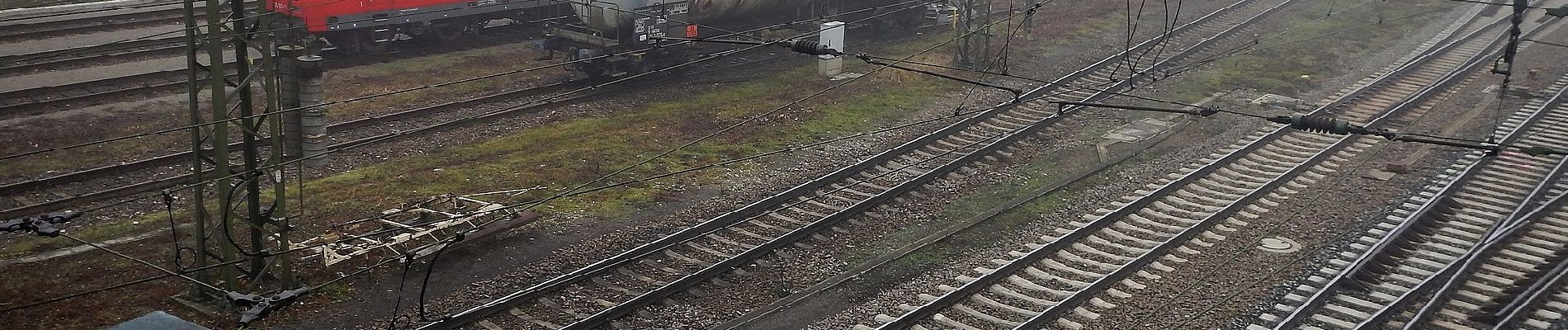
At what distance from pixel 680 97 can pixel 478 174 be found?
252 inches

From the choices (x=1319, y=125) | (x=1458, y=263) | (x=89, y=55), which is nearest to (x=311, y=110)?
(x=1319, y=125)

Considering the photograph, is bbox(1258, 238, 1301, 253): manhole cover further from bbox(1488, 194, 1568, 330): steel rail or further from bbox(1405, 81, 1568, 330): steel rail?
bbox(1488, 194, 1568, 330): steel rail

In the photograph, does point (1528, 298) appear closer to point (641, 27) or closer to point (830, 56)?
point (830, 56)

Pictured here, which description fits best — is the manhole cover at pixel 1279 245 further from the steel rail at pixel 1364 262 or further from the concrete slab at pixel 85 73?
the concrete slab at pixel 85 73

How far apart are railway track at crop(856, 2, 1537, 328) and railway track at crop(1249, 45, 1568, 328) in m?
1.69

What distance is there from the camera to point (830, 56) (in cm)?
2744

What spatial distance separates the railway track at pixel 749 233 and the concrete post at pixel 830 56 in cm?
439

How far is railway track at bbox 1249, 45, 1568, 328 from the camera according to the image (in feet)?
48.2

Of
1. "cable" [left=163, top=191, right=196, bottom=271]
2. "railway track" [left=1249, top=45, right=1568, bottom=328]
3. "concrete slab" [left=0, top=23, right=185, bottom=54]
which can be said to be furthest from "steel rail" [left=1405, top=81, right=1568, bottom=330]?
"concrete slab" [left=0, top=23, right=185, bottom=54]

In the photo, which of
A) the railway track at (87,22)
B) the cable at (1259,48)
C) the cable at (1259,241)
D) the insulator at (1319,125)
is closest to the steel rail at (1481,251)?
the cable at (1259,241)

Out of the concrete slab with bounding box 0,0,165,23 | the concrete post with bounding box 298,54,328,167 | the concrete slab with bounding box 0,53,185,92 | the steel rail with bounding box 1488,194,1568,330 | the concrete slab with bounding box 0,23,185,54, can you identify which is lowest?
the steel rail with bounding box 1488,194,1568,330

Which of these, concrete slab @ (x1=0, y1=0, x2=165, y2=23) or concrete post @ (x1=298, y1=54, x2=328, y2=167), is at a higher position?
concrete post @ (x1=298, y1=54, x2=328, y2=167)

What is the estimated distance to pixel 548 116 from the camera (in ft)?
75.7

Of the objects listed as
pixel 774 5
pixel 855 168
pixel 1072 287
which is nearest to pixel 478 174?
pixel 855 168
